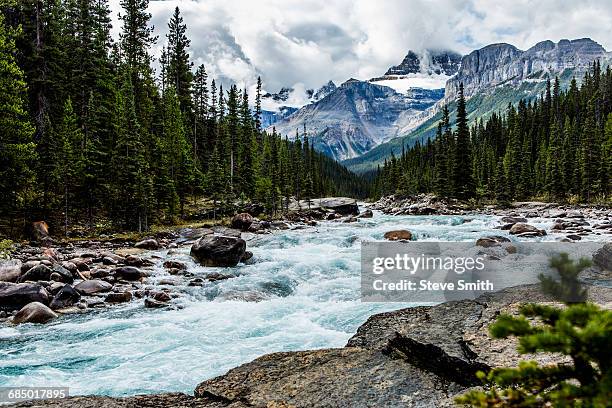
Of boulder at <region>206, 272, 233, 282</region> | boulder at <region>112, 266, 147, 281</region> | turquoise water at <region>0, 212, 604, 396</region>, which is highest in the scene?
boulder at <region>112, 266, 147, 281</region>

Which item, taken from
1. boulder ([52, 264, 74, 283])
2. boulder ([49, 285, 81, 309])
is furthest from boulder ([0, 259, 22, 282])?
boulder ([49, 285, 81, 309])

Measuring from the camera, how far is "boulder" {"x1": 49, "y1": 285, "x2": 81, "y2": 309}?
1350 cm

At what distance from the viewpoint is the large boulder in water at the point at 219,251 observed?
2078 cm

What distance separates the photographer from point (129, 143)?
33.7 m

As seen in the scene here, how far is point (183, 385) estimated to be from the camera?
784cm

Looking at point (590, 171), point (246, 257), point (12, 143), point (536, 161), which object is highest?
point (536, 161)

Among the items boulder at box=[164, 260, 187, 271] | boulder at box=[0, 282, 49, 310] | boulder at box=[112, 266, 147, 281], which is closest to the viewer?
boulder at box=[0, 282, 49, 310]

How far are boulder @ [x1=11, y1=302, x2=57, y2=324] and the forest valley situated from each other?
15906 mm

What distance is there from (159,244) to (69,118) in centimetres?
1555

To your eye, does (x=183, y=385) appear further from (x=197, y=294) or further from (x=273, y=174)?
(x=273, y=174)

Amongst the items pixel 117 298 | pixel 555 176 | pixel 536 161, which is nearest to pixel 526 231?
pixel 117 298

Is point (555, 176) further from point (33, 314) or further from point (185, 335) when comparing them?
point (33, 314)

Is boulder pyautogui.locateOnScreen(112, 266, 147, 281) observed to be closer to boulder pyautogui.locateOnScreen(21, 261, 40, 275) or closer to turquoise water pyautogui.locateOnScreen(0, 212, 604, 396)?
turquoise water pyautogui.locateOnScreen(0, 212, 604, 396)

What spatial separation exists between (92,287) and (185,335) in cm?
680
